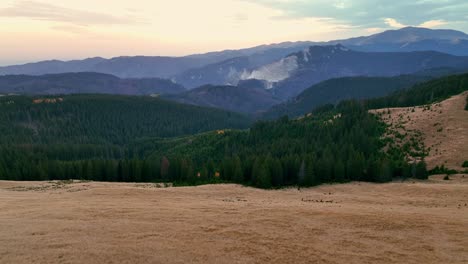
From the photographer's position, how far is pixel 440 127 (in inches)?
4181

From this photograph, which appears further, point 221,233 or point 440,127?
point 440,127

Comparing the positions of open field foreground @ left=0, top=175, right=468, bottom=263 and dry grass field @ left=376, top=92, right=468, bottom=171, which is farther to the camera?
dry grass field @ left=376, top=92, right=468, bottom=171

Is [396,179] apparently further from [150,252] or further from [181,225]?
[150,252]

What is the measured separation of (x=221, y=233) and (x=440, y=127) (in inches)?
3902

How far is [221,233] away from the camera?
1292 inches

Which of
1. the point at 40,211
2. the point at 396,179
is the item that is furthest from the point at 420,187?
the point at 40,211

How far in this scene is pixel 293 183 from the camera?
7838 centimetres

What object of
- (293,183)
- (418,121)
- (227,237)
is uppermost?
(418,121)

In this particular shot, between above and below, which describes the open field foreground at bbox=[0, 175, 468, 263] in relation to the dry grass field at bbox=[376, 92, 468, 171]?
below

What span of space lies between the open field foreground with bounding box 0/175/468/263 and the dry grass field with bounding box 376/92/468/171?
45.3 meters

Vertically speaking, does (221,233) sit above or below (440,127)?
below

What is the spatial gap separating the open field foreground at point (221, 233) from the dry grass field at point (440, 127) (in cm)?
4531

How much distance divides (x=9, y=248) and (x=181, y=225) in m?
14.9

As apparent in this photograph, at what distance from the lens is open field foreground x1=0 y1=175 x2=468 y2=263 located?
91.3 feet
